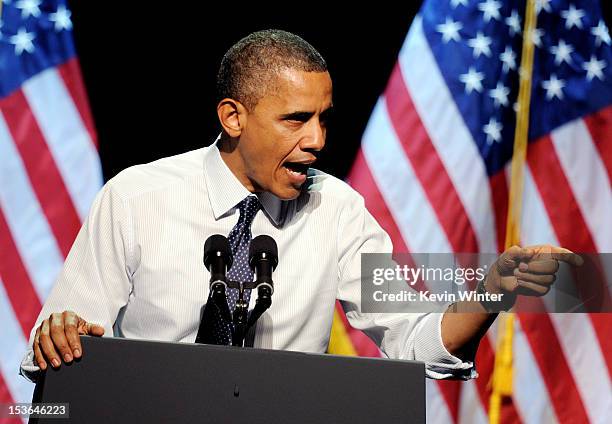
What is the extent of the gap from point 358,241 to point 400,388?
0.60 m

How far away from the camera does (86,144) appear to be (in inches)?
103

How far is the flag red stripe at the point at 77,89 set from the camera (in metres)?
2.64

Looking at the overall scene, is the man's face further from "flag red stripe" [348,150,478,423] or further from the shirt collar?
"flag red stripe" [348,150,478,423]

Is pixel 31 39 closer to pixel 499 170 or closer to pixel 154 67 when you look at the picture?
pixel 154 67

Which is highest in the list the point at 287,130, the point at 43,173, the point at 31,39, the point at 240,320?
the point at 31,39

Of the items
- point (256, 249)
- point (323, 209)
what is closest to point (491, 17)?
point (323, 209)

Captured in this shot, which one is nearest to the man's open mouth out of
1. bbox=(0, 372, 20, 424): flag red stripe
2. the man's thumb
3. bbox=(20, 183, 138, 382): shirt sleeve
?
bbox=(20, 183, 138, 382): shirt sleeve

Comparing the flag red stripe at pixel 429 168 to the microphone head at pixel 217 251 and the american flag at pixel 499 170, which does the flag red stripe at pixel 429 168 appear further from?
the microphone head at pixel 217 251

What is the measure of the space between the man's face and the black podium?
21.9 inches

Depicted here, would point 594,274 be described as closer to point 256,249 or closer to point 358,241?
point 358,241

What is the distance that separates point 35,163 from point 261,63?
1163mm

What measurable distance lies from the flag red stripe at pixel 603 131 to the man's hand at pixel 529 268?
1.49 m

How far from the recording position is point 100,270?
1.68 metres

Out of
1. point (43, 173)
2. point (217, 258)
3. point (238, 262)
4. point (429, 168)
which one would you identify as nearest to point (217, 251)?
point (217, 258)
